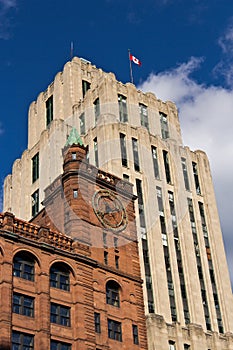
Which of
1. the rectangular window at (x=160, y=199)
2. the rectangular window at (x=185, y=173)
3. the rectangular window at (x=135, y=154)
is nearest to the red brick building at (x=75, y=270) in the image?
the rectangular window at (x=160, y=199)

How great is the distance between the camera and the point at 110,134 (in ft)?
329

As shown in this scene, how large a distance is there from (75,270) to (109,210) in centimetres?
1102

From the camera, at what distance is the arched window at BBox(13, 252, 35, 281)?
57.9 meters

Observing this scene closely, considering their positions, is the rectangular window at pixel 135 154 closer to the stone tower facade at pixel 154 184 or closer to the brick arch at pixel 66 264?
the stone tower facade at pixel 154 184

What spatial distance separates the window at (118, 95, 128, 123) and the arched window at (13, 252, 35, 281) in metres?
51.2

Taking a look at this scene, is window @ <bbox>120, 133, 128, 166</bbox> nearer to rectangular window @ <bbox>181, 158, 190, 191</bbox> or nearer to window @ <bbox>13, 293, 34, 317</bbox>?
rectangular window @ <bbox>181, 158, 190, 191</bbox>

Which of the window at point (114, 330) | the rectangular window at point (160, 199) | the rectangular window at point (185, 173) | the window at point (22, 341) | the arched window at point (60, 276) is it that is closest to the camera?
the window at point (22, 341)

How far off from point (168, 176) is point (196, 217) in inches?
323

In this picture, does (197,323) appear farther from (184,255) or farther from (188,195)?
(188,195)

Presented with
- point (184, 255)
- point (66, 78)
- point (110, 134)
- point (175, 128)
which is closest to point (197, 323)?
point (184, 255)

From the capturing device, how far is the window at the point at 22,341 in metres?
53.6

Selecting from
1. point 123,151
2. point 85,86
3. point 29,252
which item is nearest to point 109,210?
point 29,252

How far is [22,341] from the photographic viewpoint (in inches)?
2131

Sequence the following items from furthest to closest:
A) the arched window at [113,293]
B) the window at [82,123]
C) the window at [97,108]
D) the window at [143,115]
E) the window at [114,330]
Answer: the window at [143,115] → the window at [82,123] → the window at [97,108] → the arched window at [113,293] → the window at [114,330]
